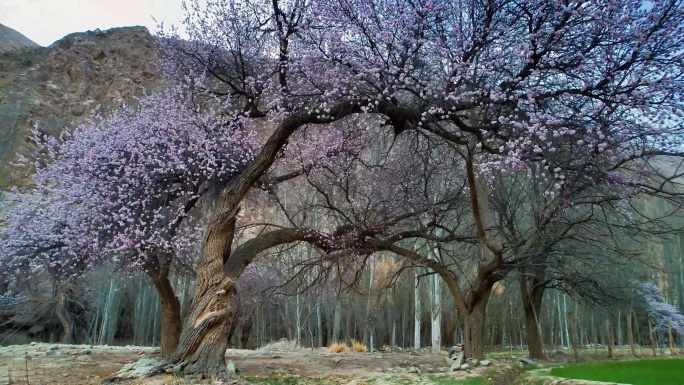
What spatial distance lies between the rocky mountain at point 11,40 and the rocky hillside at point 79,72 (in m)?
2.78

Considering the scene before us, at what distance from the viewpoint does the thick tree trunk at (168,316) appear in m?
11.9

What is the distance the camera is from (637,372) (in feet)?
6.61

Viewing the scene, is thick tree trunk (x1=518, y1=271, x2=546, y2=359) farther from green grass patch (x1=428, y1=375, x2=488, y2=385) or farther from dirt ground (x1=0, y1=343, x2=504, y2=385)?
green grass patch (x1=428, y1=375, x2=488, y2=385)

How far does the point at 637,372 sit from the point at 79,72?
46.1 meters

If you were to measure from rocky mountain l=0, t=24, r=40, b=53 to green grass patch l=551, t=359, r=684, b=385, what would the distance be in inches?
2062

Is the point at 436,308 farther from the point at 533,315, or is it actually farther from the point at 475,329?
the point at 475,329

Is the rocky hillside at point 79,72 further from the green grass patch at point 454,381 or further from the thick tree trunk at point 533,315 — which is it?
the green grass patch at point 454,381

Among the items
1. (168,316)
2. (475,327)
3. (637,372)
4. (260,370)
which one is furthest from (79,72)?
(637,372)

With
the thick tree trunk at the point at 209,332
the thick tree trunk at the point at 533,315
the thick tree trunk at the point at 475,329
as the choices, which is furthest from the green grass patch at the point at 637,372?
the thick tree trunk at the point at 533,315

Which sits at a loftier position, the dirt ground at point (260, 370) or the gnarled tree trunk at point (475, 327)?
the gnarled tree trunk at point (475, 327)

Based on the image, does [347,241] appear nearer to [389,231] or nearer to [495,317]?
[389,231]

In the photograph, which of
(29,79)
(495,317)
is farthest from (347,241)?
(29,79)

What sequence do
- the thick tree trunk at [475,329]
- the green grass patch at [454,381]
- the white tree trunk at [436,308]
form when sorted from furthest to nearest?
the white tree trunk at [436,308]
the thick tree trunk at [475,329]
the green grass patch at [454,381]

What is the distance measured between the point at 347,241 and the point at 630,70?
6.26 meters
